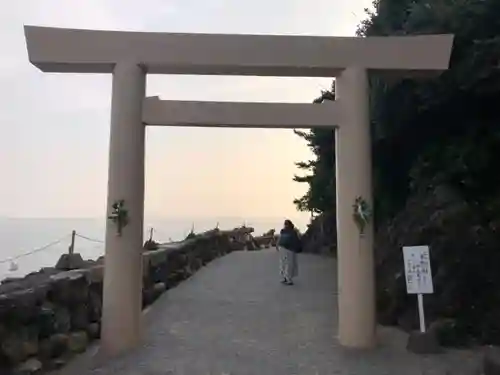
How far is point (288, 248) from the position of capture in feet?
45.5

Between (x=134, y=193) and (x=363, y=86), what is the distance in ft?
11.5

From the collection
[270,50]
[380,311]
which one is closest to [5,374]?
[270,50]

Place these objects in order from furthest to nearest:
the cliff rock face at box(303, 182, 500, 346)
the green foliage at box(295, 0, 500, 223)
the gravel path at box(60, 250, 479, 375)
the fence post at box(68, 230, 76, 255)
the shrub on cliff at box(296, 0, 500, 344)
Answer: the fence post at box(68, 230, 76, 255) < the green foliage at box(295, 0, 500, 223) < the shrub on cliff at box(296, 0, 500, 344) < the cliff rock face at box(303, 182, 500, 346) < the gravel path at box(60, 250, 479, 375)

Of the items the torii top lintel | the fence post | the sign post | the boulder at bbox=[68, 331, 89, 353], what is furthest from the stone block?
the fence post

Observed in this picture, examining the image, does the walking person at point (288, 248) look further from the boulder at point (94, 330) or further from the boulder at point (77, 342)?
the boulder at point (77, 342)

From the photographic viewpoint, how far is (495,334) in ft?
28.4

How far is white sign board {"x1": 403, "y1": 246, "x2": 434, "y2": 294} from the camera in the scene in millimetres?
8266

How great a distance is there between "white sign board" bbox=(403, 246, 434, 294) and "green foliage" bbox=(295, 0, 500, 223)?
287 cm

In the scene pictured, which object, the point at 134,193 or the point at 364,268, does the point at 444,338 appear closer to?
the point at 364,268

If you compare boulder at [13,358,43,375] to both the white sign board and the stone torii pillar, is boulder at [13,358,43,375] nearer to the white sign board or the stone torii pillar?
the stone torii pillar

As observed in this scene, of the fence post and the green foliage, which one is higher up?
the green foliage

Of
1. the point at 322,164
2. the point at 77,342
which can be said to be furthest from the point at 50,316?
the point at 322,164

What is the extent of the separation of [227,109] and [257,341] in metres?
3.27

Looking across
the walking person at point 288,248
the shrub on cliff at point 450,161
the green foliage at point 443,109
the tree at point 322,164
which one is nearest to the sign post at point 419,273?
the shrub on cliff at point 450,161
